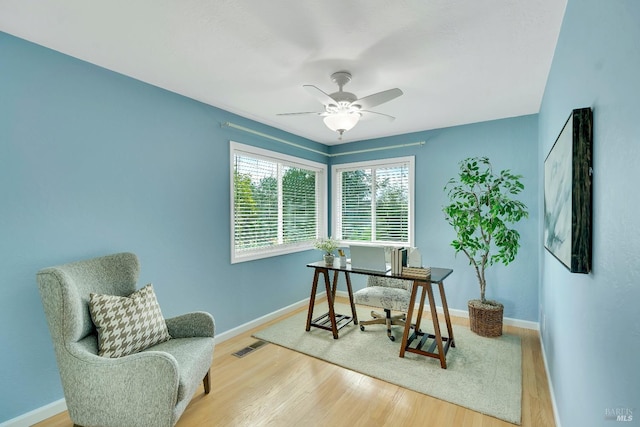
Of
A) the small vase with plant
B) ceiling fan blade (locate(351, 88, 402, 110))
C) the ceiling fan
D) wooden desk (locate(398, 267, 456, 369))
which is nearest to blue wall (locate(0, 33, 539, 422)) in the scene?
the small vase with plant

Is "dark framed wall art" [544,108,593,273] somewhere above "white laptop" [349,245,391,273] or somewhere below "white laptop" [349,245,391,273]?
above

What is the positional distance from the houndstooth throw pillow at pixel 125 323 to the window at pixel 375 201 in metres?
3.27

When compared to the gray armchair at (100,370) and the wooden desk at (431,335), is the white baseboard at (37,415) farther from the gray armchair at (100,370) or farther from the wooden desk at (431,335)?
the wooden desk at (431,335)

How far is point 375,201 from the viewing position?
471 cm

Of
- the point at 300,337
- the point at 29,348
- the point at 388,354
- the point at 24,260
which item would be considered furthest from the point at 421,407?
the point at 24,260

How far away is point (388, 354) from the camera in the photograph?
290 centimetres

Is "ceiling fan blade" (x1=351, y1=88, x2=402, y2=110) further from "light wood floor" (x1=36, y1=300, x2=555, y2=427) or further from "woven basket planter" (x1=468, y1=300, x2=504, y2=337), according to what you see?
"woven basket planter" (x1=468, y1=300, x2=504, y2=337)

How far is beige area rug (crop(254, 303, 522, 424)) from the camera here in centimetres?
223

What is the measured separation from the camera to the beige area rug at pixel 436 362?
88.0 inches

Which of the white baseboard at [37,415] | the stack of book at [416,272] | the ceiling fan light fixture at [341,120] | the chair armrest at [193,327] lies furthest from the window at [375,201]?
the white baseboard at [37,415]

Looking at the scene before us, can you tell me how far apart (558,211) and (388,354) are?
1.96 metres

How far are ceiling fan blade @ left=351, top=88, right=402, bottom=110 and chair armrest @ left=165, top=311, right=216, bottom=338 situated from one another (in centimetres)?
202

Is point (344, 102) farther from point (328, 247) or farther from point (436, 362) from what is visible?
point (436, 362)

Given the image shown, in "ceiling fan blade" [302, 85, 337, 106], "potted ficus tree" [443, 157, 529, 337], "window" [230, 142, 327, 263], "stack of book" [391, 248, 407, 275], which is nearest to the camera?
"ceiling fan blade" [302, 85, 337, 106]
